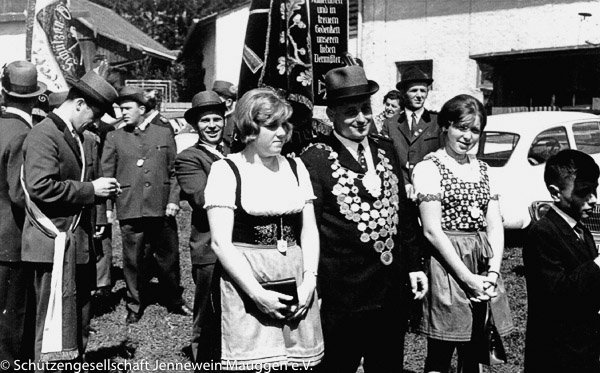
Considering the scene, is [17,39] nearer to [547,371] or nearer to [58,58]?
[58,58]

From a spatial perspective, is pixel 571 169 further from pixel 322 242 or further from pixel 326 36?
pixel 326 36

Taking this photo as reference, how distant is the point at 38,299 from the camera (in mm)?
4207

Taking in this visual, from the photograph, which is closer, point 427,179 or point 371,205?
point 371,205

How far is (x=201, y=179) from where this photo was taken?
4996 millimetres

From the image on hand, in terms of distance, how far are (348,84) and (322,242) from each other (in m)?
0.84

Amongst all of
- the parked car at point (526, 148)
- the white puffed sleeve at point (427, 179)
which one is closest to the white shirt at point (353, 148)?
Result: the white puffed sleeve at point (427, 179)

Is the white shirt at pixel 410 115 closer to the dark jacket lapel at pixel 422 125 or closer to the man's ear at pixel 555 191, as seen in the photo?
the dark jacket lapel at pixel 422 125

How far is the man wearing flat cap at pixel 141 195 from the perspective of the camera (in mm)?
6691

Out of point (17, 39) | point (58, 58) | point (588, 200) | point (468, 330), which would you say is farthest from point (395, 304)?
point (17, 39)

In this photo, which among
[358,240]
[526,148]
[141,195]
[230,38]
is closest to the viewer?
[358,240]

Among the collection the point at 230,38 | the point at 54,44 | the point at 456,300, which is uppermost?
the point at 230,38

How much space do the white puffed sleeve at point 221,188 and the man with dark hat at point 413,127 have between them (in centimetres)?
273

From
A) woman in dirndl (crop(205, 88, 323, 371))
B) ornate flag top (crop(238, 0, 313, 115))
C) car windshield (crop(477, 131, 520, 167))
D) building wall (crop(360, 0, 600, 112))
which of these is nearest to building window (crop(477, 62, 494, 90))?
building wall (crop(360, 0, 600, 112))

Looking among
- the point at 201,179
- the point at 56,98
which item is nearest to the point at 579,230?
the point at 201,179
